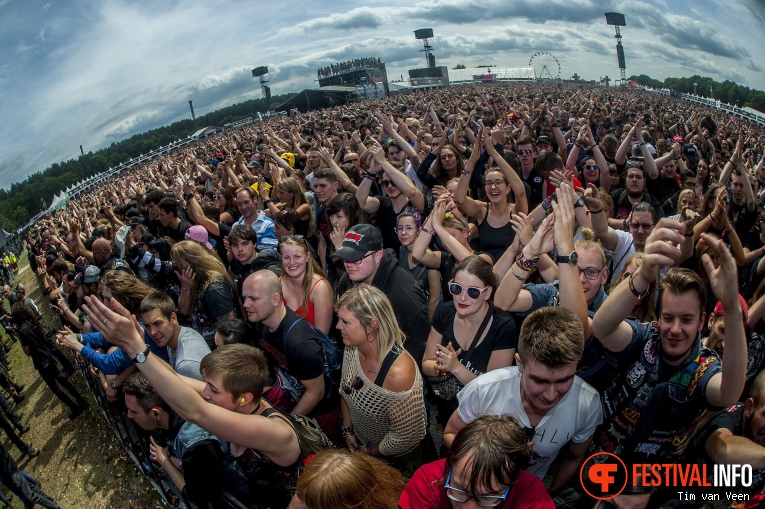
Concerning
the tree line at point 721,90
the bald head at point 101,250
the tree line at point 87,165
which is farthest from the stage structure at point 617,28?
the bald head at point 101,250

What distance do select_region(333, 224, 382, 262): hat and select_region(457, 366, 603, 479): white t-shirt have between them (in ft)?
4.79

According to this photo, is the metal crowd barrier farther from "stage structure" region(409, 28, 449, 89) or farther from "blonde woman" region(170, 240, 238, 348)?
"stage structure" region(409, 28, 449, 89)

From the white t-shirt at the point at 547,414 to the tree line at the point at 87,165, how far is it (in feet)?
246

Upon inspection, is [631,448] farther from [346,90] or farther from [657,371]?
[346,90]

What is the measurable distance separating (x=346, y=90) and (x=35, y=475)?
141 ft

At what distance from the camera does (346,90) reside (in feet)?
144

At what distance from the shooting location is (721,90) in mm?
106938

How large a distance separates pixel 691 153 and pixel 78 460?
31.8 feet

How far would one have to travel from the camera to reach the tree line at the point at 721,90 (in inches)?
3387

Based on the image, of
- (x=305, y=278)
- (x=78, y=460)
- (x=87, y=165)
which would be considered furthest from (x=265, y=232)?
(x=87, y=165)

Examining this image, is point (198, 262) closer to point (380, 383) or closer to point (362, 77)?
point (380, 383)

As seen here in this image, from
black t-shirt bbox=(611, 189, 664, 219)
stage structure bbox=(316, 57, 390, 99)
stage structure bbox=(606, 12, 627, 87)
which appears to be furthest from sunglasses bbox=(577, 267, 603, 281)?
stage structure bbox=(606, 12, 627, 87)

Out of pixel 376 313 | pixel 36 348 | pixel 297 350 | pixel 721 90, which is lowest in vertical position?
pixel 721 90

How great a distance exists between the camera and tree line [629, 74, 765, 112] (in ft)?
282
